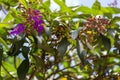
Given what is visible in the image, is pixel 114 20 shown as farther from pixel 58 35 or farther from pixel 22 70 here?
pixel 22 70

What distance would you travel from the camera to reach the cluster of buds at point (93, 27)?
89 centimetres

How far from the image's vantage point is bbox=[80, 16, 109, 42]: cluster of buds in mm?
894

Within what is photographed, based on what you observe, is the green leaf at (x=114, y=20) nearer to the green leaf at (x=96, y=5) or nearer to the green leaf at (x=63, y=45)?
the green leaf at (x=96, y=5)

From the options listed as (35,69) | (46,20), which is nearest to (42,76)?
(35,69)

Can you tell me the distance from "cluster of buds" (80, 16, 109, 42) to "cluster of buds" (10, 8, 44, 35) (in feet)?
0.37

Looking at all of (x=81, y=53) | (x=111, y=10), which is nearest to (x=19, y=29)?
(x=81, y=53)

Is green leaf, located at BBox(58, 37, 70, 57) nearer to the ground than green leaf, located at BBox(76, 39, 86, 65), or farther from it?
farther from it

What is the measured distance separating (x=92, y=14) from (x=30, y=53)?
20 centimetres

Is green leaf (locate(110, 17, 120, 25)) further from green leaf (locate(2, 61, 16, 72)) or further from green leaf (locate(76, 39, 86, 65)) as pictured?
green leaf (locate(2, 61, 16, 72))

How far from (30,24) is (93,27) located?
0.53 ft

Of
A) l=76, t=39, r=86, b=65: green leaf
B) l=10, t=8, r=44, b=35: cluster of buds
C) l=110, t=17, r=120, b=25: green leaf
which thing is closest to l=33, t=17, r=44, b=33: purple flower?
l=10, t=8, r=44, b=35: cluster of buds

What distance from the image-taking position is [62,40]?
899mm

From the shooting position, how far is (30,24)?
0.88 m

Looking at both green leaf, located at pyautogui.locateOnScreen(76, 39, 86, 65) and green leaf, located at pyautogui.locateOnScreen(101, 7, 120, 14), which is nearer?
green leaf, located at pyautogui.locateOnScreen(76, 39, 86, 65)
